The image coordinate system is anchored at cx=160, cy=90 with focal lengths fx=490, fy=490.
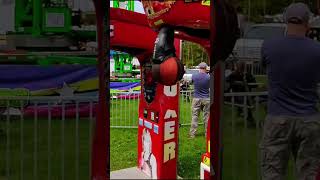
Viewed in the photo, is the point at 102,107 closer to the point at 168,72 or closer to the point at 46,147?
the point at 46,147

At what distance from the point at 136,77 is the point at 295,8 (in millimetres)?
2854

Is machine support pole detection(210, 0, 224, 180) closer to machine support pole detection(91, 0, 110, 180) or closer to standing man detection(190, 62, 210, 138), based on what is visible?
machine support pole detection(91, 0, 110, 180)

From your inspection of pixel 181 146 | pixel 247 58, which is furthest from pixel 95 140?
pixel 181 146

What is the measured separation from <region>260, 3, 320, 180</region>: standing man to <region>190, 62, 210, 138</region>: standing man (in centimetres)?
149

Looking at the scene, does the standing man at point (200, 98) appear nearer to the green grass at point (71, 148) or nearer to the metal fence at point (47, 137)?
the green grass at point (71, 148)

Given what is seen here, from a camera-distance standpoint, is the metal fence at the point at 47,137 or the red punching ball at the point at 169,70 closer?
the metal fence at the point at 47,137

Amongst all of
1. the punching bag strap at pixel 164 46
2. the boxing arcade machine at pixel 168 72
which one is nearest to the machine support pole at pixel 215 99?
the boxing arcade machine at pixel 168 72

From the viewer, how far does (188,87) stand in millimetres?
4965

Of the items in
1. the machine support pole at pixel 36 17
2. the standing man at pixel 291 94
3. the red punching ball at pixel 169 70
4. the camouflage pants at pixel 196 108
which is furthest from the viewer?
the camouflage pants at pixel 196 108

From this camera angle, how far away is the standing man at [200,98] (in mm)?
4262

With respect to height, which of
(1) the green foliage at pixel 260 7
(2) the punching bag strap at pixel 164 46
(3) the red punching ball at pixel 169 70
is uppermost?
(1) the green foliage at pixel 260 7

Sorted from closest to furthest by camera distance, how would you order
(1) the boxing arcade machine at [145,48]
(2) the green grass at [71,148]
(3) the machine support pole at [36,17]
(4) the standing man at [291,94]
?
(4) the standing man at [291,94], (3) the machine support pole at [36,17], (2) the green grass at [71,148], (1) the boxing arcade machine at [145,48]

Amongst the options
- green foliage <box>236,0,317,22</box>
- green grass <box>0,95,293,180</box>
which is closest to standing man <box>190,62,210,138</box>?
green grass <box>0,95,293,180</box>

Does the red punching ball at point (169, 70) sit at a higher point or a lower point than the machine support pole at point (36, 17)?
lower
